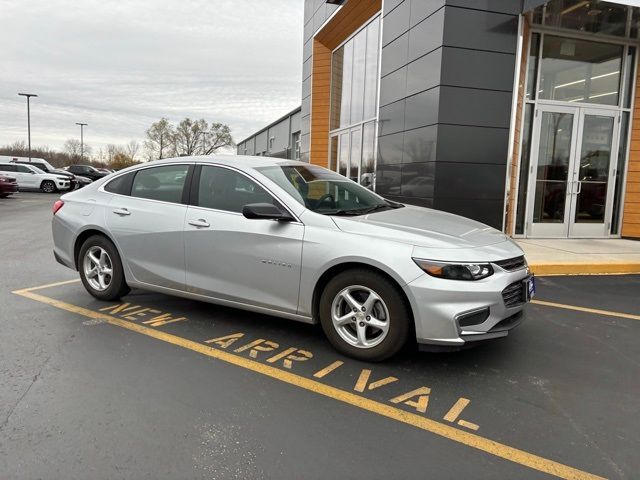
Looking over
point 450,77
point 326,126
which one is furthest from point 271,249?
point 326,126

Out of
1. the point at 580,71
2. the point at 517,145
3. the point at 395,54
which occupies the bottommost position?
the point at 517,145

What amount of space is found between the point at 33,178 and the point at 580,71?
27.5m

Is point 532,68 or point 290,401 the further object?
point 532,68

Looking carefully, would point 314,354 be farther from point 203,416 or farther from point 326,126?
point 326,126

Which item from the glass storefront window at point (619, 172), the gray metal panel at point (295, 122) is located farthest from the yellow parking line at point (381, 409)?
the gray metal panel at point (295, 122)

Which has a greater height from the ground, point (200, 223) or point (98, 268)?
point (200, 223)

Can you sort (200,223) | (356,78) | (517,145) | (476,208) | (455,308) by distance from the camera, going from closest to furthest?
(455,308)
(200,223)
(476,208)
(517,145)
(356,78)

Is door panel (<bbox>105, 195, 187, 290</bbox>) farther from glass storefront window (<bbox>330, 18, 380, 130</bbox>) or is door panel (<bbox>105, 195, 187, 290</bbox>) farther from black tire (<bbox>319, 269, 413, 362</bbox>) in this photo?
glass storefront window (<bbox>330, 18, 380, 130</bbox>)

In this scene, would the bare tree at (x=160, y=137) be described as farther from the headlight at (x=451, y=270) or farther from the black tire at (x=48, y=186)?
the headlight at (x=451, y=270)

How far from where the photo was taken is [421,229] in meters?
3.68

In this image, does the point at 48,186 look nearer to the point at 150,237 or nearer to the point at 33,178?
the point at 33,178

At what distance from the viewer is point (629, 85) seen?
33.4ft

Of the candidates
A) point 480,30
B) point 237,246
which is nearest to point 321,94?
point 480,30

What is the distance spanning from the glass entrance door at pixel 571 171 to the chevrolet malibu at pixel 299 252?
21.7 feet
